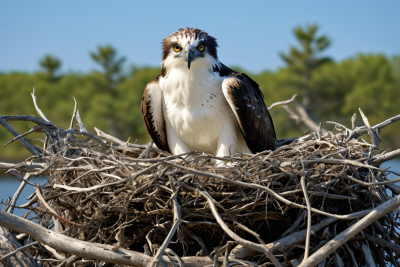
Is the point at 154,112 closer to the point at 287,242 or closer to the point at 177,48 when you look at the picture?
the point at 177,48

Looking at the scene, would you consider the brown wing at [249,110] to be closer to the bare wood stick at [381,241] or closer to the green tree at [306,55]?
the bare wood stick at [381,241]

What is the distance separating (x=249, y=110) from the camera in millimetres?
3652

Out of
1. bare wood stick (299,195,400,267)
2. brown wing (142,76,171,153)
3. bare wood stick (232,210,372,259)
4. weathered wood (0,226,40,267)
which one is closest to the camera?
bare wood stick (299,195,400,267)

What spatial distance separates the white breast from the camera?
364cm

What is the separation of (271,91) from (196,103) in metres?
28.4

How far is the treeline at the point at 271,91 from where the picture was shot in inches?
893

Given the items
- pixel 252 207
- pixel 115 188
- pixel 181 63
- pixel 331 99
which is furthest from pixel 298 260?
pixel 331 99

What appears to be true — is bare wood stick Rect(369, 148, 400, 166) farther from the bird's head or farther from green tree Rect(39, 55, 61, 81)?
green tree Rect(39, 55, 61, 81)

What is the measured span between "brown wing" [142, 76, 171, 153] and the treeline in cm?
1465

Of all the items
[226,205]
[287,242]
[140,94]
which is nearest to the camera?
[287,242]

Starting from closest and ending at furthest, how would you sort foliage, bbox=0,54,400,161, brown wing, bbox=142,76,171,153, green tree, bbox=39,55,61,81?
brown wing, bbox=142,76,171,153
foliage, bbox=0,54,400,161
green tree, bbox=39,55,61,81

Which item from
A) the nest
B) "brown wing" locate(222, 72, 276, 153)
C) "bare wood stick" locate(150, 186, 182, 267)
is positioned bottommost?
"bare wood stick" locate(150, 186, 182, 267)

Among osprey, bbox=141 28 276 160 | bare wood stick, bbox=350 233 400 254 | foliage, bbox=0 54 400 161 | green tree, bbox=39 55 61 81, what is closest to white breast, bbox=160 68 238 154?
osprey, bbox=141 28 276 160

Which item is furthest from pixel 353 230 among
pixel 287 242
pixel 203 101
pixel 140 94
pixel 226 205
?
pixel 140 94
